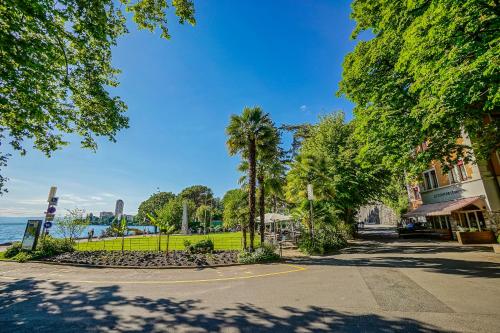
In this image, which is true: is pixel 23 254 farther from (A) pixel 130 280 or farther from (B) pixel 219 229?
(B) pixel 219 229

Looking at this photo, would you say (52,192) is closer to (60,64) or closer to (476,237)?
(60,64)

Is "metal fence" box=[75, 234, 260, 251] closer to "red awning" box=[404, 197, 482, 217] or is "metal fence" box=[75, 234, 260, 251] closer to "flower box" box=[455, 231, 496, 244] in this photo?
"flower box" box=[455, 231, 496, 244]

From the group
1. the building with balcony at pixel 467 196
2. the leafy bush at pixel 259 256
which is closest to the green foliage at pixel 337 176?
the building with balcony at pixel 467 196

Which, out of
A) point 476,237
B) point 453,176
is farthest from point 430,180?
point 476,237

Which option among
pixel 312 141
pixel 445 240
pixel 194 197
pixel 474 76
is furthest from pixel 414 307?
pixel 194 197

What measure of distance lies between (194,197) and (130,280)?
291ft

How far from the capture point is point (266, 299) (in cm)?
701

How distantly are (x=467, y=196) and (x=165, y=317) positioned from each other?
2652 centimetres

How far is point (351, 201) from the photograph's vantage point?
24734 millimetres

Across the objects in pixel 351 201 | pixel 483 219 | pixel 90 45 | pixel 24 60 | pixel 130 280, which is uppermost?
pixel 90 45

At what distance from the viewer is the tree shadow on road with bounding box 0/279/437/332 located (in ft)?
16.8

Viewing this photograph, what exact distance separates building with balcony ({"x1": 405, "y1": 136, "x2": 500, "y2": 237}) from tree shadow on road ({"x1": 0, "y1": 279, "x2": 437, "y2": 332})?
16642 millimetres

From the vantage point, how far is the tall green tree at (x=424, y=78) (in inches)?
280

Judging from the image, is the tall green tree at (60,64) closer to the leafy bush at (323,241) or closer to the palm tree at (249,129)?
the palm tree at (249,129)
